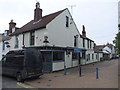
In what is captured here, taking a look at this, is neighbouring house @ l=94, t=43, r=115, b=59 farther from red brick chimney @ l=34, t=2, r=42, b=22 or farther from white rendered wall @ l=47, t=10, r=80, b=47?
red brick chimney @ l=34, t=2, r=42, b=22

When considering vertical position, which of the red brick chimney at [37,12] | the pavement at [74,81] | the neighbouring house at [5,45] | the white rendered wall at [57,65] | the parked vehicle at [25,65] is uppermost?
the red brick chimney at [37,12]

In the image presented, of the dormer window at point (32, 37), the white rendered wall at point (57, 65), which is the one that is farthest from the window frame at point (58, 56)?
the dormer window at point (32, 37)

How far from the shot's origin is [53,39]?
16641 millimetres

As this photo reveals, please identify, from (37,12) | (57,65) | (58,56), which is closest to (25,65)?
(57,65)

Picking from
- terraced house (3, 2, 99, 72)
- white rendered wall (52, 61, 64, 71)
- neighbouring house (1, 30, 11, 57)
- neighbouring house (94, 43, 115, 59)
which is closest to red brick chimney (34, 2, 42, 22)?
terraced house (3, 2, 99, 72)

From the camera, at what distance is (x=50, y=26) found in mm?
16281

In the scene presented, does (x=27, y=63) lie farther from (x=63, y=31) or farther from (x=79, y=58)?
(x=79, y=58)

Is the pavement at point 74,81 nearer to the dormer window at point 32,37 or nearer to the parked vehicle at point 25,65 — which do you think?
the parked vehicle at point 25,65

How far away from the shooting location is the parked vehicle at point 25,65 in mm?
10398

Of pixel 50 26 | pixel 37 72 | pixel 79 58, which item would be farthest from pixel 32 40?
pixel 79 58

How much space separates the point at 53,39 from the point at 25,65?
697 cm

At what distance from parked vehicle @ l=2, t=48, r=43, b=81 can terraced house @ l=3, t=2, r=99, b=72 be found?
12.2 feet

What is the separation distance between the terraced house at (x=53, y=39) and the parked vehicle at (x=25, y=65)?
12.2 ft

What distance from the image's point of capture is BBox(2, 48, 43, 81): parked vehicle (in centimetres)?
1040
